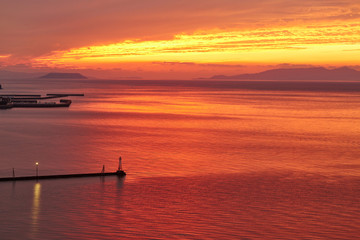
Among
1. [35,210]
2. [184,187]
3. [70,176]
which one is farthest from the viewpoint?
[70,176]

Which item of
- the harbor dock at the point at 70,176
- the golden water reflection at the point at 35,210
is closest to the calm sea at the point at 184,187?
the golden water reflection at the point at 35,210

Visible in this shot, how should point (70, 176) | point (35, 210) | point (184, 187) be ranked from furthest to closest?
point (70, 176) → point (184, 187) → point (35, 210)

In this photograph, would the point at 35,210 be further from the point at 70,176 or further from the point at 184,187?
the point at 184,187

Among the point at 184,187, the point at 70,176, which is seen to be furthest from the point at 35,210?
the point at 184,187

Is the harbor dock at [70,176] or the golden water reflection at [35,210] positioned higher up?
the harbor dock at [70,176]

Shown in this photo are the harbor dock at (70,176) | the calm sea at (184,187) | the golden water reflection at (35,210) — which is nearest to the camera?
the golden water reflection at (35,210)

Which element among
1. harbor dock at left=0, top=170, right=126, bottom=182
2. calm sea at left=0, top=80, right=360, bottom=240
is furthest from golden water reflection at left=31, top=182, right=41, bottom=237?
harbor dock at left=0, top=170, right=126, bottom=182

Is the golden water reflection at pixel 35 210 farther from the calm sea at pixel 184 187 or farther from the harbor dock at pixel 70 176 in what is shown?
the harbor dock at pixel 70 176

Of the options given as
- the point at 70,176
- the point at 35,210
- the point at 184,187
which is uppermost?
the point at 70,176

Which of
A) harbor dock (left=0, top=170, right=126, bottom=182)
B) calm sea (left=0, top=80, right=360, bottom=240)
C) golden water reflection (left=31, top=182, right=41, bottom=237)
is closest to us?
golden water reflection (left=31, top=182, right=41, bottom=237)

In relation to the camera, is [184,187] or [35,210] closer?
[35,210]

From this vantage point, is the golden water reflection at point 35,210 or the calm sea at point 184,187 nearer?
the golden water reflection at point 35,210

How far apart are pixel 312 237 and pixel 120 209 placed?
10514mm

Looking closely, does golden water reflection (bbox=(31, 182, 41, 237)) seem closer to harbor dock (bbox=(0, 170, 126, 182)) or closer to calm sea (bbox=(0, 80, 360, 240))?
calm sea (bbox=(0, 80, 360, 240))
